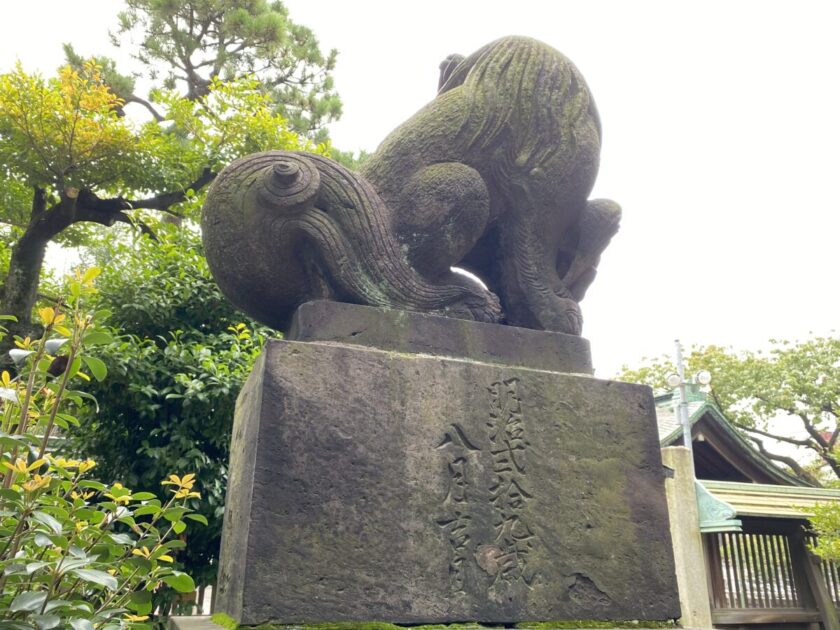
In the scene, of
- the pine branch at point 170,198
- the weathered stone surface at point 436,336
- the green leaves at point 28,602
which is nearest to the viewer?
the green leaves at point 28,602

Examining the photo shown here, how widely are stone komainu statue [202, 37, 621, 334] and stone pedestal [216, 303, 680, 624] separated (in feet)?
0.70

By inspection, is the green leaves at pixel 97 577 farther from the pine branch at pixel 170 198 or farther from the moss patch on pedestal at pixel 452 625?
the pine branch at pixel 170 198

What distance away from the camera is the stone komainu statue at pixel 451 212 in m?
2.58

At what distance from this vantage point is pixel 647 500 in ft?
8.71

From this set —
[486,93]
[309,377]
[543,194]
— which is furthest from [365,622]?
[486,93]

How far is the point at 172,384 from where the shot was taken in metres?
5.40

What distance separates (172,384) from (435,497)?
3724 millimetres

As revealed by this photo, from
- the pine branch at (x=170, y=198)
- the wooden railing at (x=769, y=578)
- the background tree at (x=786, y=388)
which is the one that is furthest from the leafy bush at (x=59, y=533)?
the background tree at (x=786, y=388)

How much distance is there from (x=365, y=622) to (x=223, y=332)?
14.9ft

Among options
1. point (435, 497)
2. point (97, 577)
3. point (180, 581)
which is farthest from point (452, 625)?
point (97, 577)

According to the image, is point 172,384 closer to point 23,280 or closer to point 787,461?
point 23,280

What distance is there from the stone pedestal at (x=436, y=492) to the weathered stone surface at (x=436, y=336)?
1 cm

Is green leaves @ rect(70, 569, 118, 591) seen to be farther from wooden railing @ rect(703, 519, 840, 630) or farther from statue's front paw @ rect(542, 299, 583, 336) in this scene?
wooden railing @ rect(703, 519, 840, 630)

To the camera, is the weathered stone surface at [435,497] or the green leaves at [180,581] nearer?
the green leaves at [180,581]
